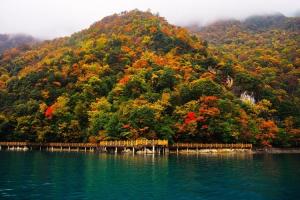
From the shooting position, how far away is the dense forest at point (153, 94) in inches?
2926

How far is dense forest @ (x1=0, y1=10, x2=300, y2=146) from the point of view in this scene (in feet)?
244

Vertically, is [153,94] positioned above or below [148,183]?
above

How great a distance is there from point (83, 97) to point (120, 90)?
366 inches

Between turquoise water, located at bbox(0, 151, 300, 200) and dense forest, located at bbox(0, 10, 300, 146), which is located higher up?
dense forest, located at bbox(0, 10, 300, 146)

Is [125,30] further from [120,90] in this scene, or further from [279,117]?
[279,117]

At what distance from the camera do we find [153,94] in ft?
269

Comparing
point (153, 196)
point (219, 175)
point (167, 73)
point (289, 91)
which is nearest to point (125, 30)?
point (167, 73)

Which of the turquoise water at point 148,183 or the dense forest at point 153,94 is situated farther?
the dense forest at point 153,94

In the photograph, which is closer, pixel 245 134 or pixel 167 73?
pixel 245 134

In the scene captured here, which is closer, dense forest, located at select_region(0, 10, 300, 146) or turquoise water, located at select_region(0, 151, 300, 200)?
turquoise water, located at select_region(0, 151, 300, 200)

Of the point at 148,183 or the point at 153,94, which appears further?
the point at 153,94

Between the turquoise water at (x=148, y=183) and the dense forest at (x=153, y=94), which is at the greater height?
the dense forest at (x=153, y=94)

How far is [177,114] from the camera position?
76.1 metres

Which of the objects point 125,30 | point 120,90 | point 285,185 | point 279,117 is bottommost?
point 285,185
